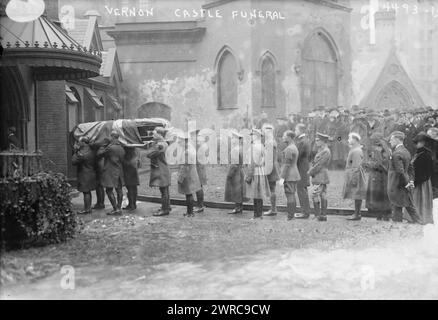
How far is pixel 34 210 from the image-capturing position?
24.8 feet

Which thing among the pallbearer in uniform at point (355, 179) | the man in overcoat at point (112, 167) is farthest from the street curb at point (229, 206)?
the man in overcoat at point (112, 167)

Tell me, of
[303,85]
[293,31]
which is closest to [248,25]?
[293,31]

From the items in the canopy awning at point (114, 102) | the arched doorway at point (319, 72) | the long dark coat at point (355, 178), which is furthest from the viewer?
the arched doorway at point (319, 72)

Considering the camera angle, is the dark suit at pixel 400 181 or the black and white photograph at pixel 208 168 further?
the dark suit at pixel 400 181

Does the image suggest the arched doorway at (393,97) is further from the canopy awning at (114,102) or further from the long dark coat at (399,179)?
the long dark coat at (399,179)

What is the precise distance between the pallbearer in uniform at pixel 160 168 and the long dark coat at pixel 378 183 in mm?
4265

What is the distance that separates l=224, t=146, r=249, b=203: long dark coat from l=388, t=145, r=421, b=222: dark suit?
10.6 ft

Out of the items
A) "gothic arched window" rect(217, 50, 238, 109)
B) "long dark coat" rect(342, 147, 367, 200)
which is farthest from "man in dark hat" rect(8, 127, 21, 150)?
"gothic arched window" rect(217, 50, 238, 109)

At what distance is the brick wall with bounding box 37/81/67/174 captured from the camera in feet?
46.6

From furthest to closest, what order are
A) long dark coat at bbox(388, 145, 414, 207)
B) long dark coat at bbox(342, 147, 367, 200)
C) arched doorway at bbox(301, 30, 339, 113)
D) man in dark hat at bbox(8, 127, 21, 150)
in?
arched doorway at bbox(301, 30, 339, 113)
man in dark hat at bbox(8, 127, 21, 150)
long dark coat at bbox(342, 147, 367, 200)
long dark coat at bbox(388, 145, 414, 207)

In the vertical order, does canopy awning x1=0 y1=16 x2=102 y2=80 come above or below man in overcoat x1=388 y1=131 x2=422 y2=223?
above

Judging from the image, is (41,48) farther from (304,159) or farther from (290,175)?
(304,159)

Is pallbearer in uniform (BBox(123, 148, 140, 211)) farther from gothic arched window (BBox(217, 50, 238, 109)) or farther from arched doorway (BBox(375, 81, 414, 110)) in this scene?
arched doorway (BBox(375, 81, 414, 110))

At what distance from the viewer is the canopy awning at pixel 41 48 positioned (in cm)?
1057
